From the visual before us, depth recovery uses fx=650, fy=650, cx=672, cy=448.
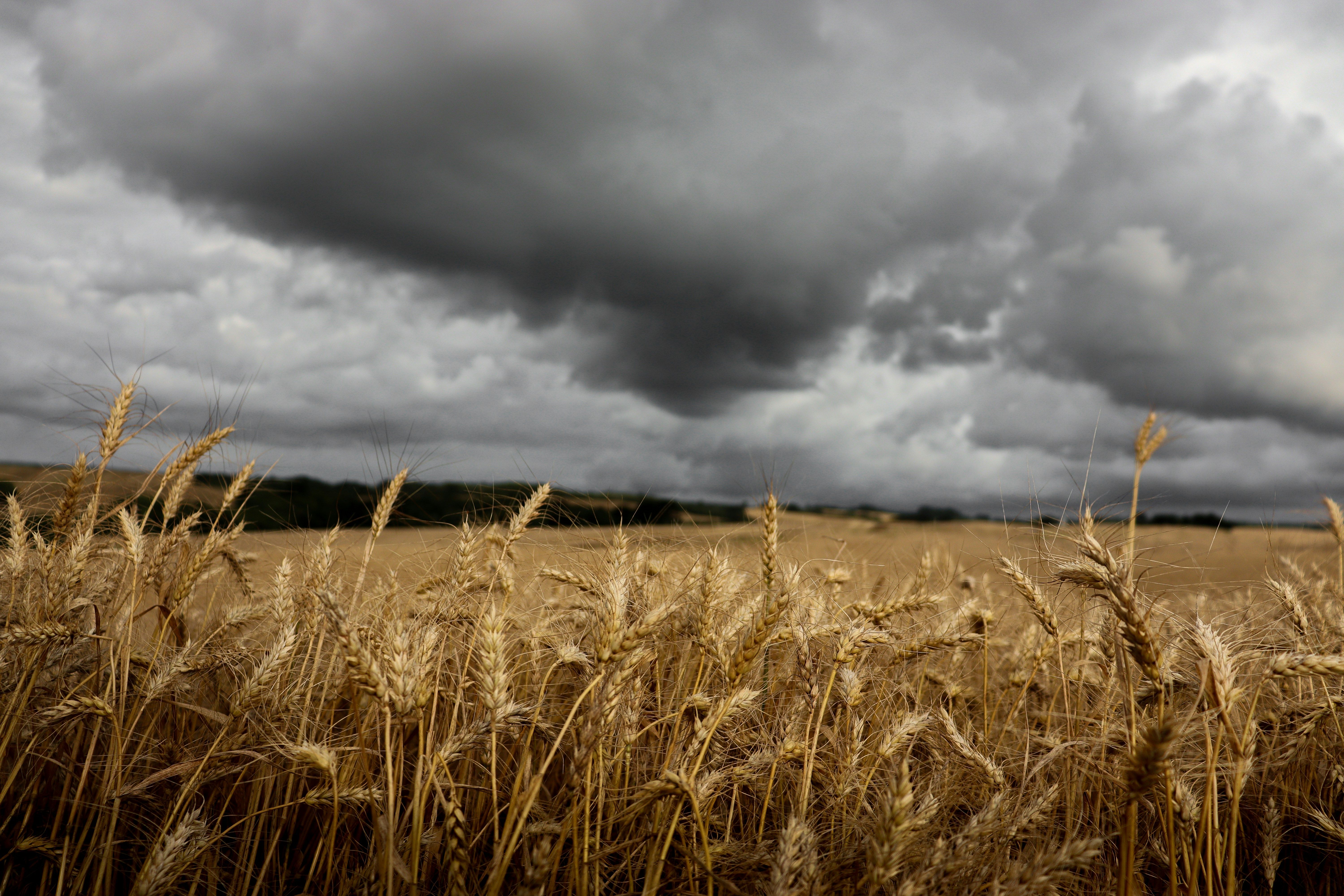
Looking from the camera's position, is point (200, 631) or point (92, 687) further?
point (200, 631)

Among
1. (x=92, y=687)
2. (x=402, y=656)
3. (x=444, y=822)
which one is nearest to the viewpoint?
(x=402, y=656)

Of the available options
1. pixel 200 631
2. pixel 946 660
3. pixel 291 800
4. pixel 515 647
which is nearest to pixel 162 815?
pixel 291 800

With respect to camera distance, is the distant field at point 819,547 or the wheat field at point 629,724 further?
the distant field at point 819,547

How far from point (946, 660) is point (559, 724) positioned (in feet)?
9.72

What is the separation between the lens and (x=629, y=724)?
2.45 meters

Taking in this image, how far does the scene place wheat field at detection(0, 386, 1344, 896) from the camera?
2.05 m

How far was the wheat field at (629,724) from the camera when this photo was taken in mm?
2051

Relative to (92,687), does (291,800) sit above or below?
below

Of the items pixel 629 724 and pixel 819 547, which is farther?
pixel 819 547

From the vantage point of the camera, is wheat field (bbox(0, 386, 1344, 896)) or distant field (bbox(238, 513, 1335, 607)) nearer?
wheat field (bbox(0, 386, 1344, 896))

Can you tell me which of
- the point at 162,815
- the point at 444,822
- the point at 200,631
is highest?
the point at 200,631

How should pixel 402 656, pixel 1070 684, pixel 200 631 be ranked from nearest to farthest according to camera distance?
1. pixel 402 656
2. pixel 200 631
3. pixel 1070 684

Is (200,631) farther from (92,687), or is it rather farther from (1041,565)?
(1041,565)

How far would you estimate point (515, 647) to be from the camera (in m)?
3.69
